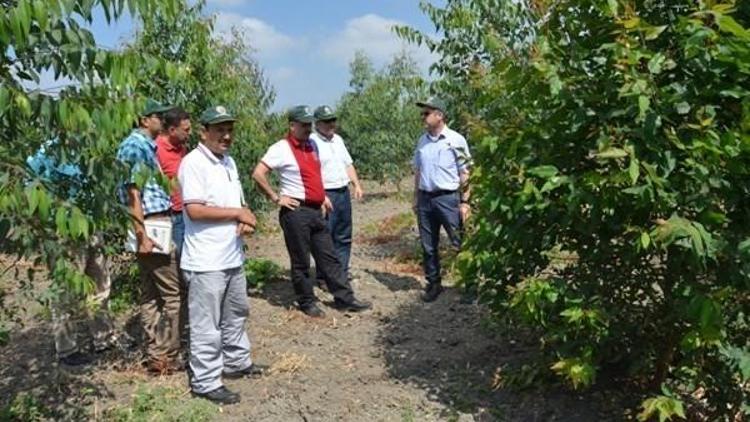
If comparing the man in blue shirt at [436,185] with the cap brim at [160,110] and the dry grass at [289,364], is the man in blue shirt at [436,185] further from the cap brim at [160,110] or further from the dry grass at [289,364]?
the cap brim at [160,110]

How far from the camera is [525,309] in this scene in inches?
149

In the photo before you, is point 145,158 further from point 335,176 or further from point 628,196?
Answer: point 628,196

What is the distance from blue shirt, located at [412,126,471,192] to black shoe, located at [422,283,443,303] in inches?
33.6

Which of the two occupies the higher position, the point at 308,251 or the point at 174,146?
the point at 174,146

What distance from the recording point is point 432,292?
6703mm

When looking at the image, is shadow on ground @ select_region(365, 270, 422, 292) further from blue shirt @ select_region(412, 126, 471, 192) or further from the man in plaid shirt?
the man in plaid shirt

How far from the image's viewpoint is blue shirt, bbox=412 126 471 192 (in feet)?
21.2

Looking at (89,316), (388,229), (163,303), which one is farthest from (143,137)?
(388,229)

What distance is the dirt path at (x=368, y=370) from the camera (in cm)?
434

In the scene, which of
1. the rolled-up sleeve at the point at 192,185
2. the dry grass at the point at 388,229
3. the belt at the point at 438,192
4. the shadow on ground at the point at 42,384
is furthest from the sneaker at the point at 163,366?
the dry grass at the point at 388,229

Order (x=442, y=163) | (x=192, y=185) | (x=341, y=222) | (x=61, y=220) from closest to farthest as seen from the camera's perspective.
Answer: (x=61, y=220) < (x=192, y=185) < (x=442, y=163) < (x=341, y=222)

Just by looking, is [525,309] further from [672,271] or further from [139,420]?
[139,420]

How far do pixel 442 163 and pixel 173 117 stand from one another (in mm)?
2375

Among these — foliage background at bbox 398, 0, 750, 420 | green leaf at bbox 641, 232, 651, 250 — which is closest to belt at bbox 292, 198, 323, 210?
foliage background at bbox 398, 0, 750, 420
